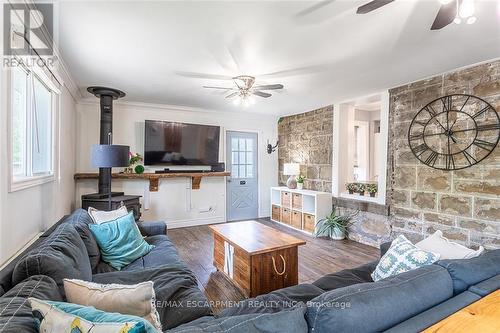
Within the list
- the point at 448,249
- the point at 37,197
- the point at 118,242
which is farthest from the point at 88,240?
the point at 448,249

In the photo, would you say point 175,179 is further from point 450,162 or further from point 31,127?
point 450,162

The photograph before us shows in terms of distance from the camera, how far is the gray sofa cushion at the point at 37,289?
1068 millimetres

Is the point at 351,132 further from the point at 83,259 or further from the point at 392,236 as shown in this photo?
the point at 83,259

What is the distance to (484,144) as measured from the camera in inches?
108

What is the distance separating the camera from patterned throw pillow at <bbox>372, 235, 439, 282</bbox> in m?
1.56

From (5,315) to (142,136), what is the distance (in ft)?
13.6

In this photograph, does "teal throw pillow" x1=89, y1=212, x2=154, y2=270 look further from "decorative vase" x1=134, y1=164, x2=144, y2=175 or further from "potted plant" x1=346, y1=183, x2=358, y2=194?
"potted plant" x1=346, y1=183, x2=358, y2=194

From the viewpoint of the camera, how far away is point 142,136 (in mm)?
4727

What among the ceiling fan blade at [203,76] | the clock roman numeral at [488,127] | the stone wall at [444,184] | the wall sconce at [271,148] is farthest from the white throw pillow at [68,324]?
the wall sconce at [271,148]

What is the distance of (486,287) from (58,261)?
7.00 feet

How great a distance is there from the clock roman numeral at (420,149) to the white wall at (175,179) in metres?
3.18

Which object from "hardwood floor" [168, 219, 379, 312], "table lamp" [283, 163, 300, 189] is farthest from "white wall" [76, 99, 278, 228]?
"table lamp" [283, 163, 300, 189]

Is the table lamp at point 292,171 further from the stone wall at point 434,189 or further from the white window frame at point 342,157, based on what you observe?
the stone wall at point 434,189

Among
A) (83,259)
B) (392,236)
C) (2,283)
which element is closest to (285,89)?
(392,236)
